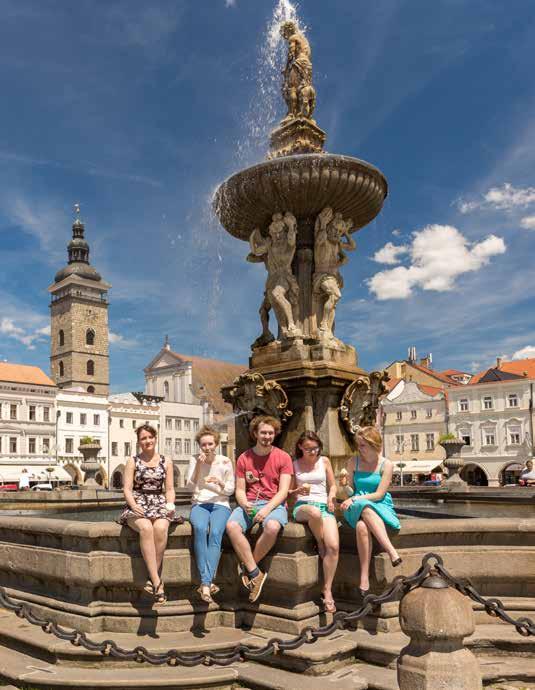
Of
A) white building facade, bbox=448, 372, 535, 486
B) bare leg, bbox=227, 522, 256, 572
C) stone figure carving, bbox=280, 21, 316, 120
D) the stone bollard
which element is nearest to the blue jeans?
bare leg, bbox=227, 522, 256, 572

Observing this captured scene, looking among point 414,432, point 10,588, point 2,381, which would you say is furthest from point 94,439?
point 10,588

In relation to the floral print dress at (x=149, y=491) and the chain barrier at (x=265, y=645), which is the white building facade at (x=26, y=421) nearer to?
the floral print dress at (x=149, y=491)

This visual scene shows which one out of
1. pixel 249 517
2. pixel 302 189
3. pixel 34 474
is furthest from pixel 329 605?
pixel 34 474

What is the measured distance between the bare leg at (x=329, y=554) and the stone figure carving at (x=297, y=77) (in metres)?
7.41

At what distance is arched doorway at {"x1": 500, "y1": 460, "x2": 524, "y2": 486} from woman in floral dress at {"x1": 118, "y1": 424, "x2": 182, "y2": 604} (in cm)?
4683

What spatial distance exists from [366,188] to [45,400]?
52.0 m

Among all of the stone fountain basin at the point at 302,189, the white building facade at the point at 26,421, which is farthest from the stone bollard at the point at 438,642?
the white building facade at the point at 26,421

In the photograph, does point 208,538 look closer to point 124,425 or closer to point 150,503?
point 150,503

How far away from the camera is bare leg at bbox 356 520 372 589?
188 inches

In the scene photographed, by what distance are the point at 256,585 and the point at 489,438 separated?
1906 inches

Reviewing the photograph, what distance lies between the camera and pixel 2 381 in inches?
2172

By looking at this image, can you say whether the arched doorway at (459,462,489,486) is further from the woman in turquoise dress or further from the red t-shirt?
the red t-shirt

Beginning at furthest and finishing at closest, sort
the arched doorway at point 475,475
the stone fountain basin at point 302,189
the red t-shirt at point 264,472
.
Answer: the arched doorway at point 475,475
the stone fountain basin at point 302,189
the red t-shirt at point 264,472

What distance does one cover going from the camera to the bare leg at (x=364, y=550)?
15.7 ft
